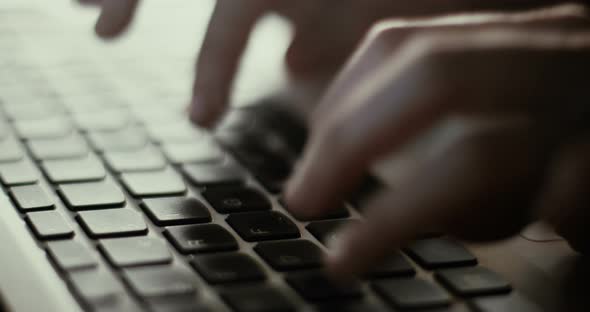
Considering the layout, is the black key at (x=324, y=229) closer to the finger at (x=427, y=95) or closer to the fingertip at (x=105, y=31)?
the finger at (x=427, y=95)

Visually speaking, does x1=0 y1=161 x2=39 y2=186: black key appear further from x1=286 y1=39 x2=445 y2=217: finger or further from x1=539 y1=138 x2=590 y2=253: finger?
x1=539 y1=138 x2=590 y2=253: finger

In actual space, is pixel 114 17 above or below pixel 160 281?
above

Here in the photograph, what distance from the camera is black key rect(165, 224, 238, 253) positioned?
363 mm

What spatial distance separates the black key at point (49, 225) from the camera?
0.36 m

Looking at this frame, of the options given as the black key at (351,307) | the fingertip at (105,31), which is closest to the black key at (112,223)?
the black key at (351,307)

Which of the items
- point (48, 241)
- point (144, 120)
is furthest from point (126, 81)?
point (48, 241)

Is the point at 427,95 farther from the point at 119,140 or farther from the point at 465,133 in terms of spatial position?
the point at 119,140

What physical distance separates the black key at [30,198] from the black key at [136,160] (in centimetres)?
6

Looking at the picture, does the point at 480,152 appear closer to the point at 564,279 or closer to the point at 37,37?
the point at 564,279

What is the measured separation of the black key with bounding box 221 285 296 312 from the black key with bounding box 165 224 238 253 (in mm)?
40

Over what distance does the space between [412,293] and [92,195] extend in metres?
0.18

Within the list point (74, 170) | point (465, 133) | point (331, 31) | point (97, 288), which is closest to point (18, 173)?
point (74, 170)

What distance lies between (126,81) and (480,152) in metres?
0.37

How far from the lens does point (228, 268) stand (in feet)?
1.13
